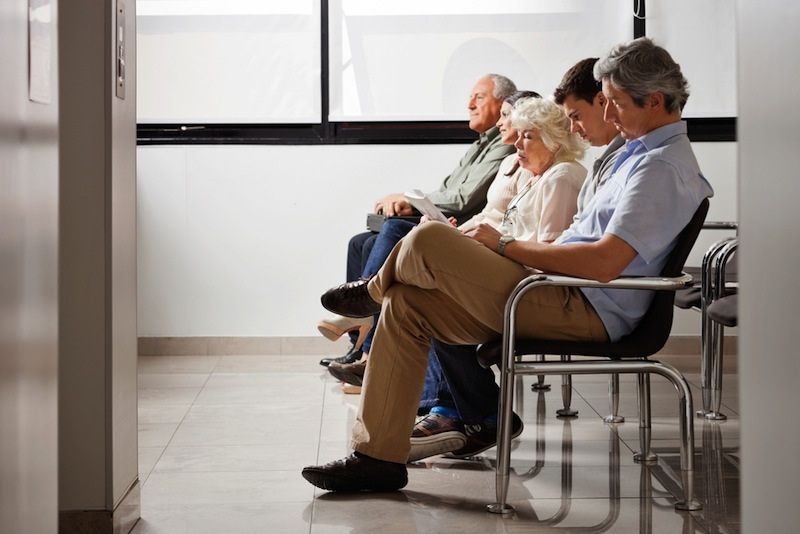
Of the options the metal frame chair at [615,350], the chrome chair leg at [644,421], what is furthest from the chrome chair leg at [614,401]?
the metal frame chair at [615,350]

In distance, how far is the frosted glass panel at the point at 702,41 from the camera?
5.41 meters

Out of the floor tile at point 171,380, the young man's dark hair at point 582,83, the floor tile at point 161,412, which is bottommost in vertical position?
the floor tile at point 161,412

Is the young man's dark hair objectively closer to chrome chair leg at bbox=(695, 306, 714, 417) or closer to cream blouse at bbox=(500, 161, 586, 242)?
cream blouse at bbox=(500, 161, 586, 242)

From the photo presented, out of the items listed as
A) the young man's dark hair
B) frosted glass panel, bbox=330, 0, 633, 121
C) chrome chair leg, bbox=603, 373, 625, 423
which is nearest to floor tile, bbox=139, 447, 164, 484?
chrome chair leg, bbox=603, 373, 625, 423

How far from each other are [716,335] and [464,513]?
152cm

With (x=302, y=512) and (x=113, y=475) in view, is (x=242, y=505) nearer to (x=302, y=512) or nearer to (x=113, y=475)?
(x=302, y=512)

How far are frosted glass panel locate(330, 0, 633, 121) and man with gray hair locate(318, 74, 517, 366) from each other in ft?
2.41

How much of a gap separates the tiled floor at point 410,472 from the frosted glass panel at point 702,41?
1.62 m

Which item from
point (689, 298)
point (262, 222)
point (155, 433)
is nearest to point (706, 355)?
point (689, 298)

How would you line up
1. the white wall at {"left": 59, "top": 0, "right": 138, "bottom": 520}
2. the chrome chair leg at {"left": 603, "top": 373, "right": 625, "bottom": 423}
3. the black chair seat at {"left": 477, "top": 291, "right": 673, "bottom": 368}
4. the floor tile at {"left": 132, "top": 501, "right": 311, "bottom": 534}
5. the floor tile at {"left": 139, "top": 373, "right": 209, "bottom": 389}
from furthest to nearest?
the floor tile at {"left": 139, "top": 373, "right": 209, "bottom": 389} < the chrome chair leg at {"left": 603, "top": 373, "right": 625, "bottom": 423} < the black chair seat at {"left": 477, "top": 291, "right": 673, "bottom": 368} < the floor tile at {"left": 132, "top": 501, "right": 311, "bottom": 534} < the white wall at {"left": 59, "top": 0, "right": 138, "bottom": 520}

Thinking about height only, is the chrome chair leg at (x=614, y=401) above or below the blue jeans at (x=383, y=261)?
below

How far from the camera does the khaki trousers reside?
2758mm

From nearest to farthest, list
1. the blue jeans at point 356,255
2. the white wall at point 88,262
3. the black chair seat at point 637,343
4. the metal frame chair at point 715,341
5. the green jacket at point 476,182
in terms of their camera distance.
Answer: the white wall at point 88,262, the black chair seat at point 637,343, the metal frame chair at point 715,341, the green jacket at point 476,182, the blue jeans at point 356,255

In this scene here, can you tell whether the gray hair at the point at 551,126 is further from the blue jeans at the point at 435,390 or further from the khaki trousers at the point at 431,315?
the khaki trousers at the point at 431,315
